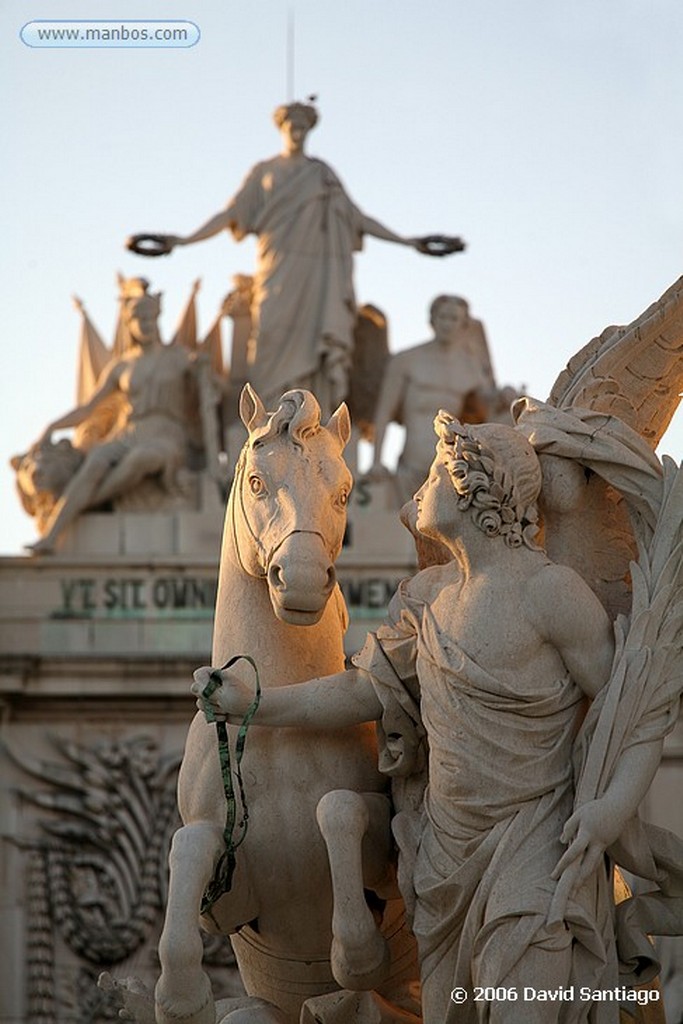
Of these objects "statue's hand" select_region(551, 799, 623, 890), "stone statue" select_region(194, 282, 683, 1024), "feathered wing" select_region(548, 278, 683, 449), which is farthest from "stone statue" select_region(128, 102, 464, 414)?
"statue's hand" select_region(551, 799, 623, 890)

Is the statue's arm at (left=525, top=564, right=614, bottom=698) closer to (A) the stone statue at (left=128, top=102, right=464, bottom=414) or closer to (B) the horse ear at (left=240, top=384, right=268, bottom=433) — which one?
(B) the horse ear at (left=240, top=384, right=268, bottom=433)

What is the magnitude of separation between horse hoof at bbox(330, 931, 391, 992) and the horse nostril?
0.88 metres

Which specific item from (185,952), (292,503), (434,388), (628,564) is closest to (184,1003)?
(185,952)

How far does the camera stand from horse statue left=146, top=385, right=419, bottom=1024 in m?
8.01

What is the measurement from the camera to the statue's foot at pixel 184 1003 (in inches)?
311

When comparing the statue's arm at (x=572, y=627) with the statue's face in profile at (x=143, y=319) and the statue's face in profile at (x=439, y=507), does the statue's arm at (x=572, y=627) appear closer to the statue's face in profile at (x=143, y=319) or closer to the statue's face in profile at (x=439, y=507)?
the statue's face in profile at (x=439, y=507)

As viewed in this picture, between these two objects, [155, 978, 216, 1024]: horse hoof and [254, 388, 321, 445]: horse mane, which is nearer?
[155, 978, 216, 1024]: horse hoof

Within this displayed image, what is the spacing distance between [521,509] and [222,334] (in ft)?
50.0

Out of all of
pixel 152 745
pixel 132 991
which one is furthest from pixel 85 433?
pixel 132 991

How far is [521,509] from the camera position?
26.3 feet

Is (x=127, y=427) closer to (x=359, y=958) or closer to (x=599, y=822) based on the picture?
(x=359, y=958)

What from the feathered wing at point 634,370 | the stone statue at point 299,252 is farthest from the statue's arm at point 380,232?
the feathered wing at point 634,370

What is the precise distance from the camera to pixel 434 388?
22.4 metres

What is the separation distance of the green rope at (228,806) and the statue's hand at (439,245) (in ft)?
47.7
